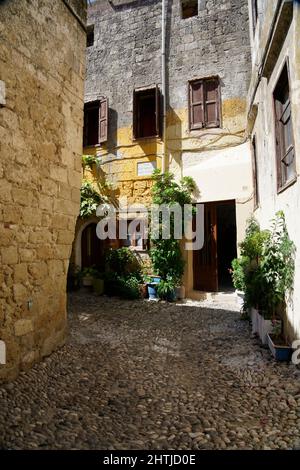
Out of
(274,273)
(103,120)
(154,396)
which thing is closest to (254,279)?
(274,273)

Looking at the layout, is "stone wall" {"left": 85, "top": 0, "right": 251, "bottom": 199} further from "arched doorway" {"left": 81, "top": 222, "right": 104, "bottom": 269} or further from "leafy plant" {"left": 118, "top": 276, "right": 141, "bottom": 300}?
"leafy plant" {"left": 118, "top": 276, "right": 141, "bottom": 300}

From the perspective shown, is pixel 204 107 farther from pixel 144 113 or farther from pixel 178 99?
pixel 144 113

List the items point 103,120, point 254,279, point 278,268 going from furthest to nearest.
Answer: point 103,120 → point 254,279 → point 278,268

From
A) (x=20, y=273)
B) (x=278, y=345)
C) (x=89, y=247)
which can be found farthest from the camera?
(x=89, y=247)

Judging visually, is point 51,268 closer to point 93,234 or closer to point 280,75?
point 280,75

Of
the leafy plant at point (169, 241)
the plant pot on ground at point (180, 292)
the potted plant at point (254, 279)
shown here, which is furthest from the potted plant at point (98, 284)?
the potted plant at point (254, 279)

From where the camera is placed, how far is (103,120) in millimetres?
8203

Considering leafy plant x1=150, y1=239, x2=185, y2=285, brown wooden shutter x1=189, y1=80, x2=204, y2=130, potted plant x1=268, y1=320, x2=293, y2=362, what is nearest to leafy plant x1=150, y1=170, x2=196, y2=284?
leafy plant x1=150, y1=239, x2=185, y2=285

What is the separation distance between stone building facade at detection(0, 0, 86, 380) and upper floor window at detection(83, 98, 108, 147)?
4.39 meters

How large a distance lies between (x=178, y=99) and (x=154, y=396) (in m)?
7.22

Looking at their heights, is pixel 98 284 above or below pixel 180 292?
above

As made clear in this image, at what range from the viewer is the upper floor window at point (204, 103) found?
23.8ft

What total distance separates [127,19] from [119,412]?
A: 32.5 feet

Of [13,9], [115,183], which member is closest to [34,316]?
[13,9]
